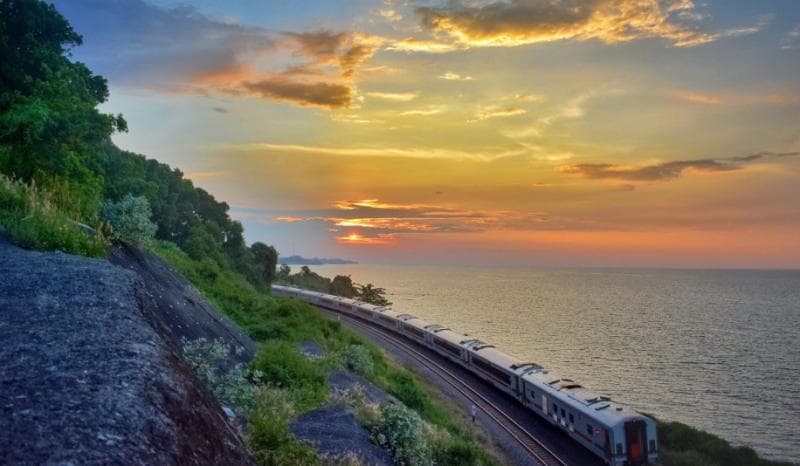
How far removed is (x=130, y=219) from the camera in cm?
2062

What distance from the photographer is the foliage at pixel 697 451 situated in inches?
1323

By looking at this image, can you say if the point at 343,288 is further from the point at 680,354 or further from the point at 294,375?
the point at 294,375

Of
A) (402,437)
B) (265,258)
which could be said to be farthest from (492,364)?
(265,258)

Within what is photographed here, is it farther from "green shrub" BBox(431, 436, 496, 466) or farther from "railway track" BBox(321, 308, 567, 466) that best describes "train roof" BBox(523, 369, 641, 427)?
"green shrub" BBox(431, 436, 496, 466)

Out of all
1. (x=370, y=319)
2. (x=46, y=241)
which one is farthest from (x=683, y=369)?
(x=46, y=241)

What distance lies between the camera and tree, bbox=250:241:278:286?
71438 mm

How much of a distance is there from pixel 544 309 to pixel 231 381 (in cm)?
12876

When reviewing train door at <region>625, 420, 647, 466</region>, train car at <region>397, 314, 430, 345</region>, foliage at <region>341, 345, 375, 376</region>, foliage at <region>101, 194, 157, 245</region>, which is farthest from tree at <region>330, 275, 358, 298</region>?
foliage at <region>101, 194, 157, 245</region>

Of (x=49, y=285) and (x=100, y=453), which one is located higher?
(x=49, y=285)

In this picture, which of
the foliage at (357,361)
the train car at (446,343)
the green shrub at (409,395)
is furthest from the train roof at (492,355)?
the foliage at (357,361)

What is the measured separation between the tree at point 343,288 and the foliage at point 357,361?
8098 cm

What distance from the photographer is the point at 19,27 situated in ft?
79.7

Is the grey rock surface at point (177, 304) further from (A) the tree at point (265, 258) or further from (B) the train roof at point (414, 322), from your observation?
(A) the tree at point (265, 258)

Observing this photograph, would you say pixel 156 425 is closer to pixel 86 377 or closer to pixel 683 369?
pixel 86 377
